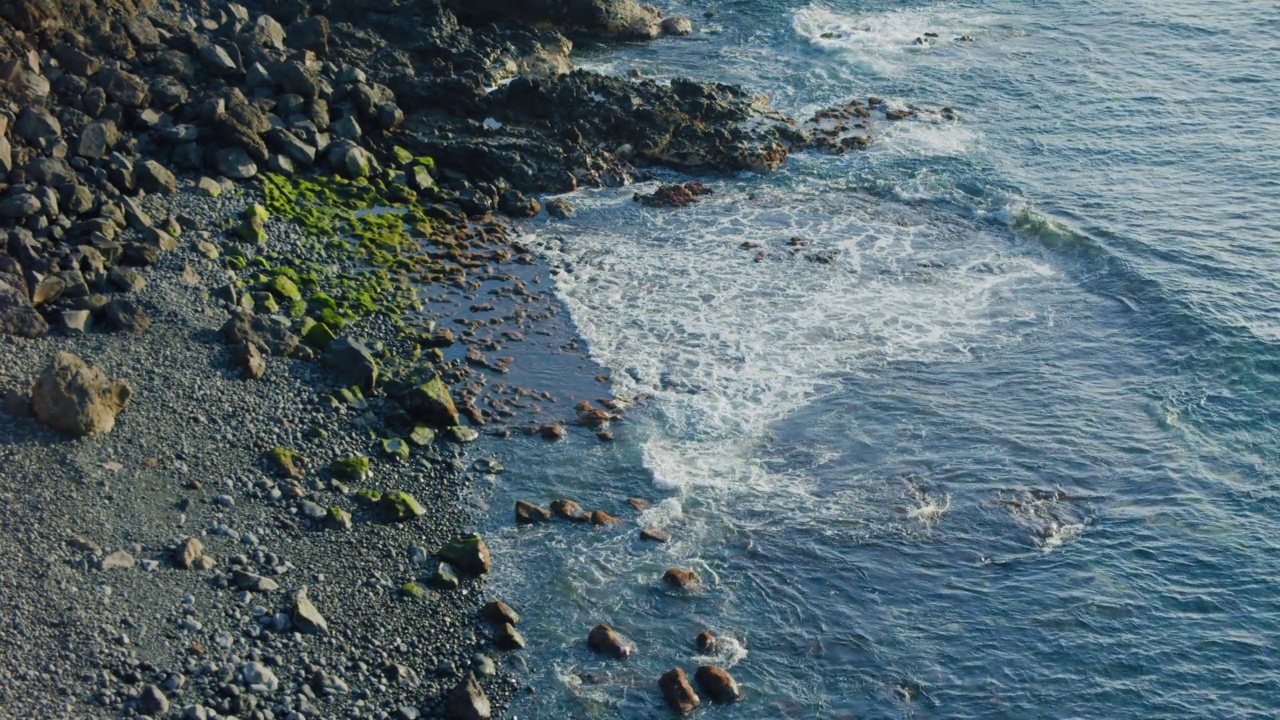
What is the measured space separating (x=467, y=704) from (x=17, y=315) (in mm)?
12709

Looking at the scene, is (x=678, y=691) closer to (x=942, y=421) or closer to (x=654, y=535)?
(x=654, y=535)

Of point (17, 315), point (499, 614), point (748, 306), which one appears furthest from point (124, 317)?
point (748, 306)

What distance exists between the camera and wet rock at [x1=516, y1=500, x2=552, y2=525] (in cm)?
2397

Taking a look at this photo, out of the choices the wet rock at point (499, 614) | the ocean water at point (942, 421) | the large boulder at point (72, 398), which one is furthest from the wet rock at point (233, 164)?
the wet rock at point (499, 614)

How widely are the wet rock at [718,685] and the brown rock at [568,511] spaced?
4.71 m

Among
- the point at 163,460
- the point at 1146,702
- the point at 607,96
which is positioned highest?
the point at 607,96

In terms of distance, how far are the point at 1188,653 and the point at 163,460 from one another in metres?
19.0

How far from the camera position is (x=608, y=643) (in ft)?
68.8

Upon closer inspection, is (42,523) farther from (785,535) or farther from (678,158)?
(678,158)

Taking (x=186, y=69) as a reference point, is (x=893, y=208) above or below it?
below

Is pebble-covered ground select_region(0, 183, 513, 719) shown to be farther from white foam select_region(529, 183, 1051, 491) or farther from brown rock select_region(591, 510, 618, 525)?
white foam select_region(529, 183, 1051, 491)

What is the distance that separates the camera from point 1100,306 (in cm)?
3366

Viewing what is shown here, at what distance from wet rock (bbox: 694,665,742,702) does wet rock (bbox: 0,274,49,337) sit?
1495cm

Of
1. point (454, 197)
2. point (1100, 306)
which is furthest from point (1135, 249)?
point (454, 197)
